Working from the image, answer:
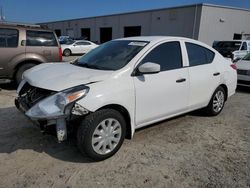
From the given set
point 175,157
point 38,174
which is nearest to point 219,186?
point 175,157

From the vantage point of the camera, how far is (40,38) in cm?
711

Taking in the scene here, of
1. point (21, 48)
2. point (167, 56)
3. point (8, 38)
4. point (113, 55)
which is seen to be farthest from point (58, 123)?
point (8, 38)

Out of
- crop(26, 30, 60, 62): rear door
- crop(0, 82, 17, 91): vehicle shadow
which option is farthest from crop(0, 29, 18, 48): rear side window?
crop(0, 82, 17, 91): vehicle shadow

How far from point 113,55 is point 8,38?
418 cm

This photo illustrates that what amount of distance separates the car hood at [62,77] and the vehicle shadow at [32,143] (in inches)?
29.8

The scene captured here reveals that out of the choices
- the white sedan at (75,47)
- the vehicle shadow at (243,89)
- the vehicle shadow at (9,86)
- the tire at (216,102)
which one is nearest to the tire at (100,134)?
the tire at (216,102)

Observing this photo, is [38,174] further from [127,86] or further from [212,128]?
[212,128]

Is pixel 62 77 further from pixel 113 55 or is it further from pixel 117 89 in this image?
pixel 113 55

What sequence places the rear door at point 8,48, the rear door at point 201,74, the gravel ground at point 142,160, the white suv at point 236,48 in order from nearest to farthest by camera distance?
the gravel ground at point 142,160 → the rear door at point 201,74 → the rear door at point 8,48 → the white suv at point 236,48

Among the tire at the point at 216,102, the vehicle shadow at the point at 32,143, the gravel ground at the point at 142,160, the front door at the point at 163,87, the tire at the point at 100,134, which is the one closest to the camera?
the gravel ground at the point at 142,160

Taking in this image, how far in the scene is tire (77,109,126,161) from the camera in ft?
9.81

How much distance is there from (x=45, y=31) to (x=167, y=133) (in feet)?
16.5

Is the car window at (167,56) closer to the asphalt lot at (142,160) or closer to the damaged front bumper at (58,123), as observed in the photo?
the asphalt lot at (142,160)

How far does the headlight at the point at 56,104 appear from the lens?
2.88 m
